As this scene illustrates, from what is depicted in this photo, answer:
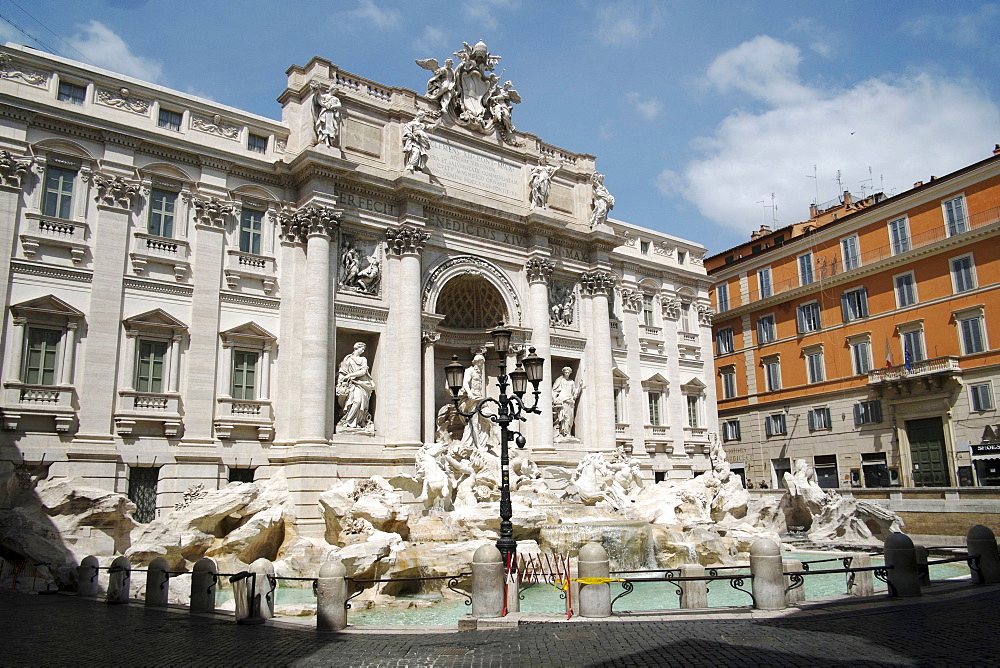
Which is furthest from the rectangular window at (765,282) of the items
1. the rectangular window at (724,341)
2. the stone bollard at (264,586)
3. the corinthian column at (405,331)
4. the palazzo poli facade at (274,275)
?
the stone bollard at (264,586)

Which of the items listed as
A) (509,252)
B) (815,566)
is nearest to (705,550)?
(815,566)

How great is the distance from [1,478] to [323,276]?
389 inches

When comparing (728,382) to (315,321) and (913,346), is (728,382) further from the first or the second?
(315,321)

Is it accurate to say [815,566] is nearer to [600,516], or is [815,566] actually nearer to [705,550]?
[705,550]

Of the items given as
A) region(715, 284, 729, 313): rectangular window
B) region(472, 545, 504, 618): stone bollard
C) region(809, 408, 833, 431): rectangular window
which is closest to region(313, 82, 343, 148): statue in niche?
region(472, 545, 504, 618): stone bollard

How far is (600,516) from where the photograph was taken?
22328 mm

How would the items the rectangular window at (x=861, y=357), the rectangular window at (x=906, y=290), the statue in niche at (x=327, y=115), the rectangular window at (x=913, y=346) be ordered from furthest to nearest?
1. the rectangular window at (x=861, y=357)
2. the rectangular window at (x=906, y=290)
3. the rectangular window at (x=913, y=346)
4. the statue in niche at (x=327, y=115)

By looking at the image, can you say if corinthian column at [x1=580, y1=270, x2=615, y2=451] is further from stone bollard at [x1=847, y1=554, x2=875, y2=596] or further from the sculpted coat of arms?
stone bollard at [x1=847, y1=554, x2=875, y2=596]

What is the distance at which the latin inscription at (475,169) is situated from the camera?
28.0 metres

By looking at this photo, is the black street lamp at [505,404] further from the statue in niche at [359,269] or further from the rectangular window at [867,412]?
the rectangular window at [867,412]

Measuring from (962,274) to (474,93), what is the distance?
21719mm

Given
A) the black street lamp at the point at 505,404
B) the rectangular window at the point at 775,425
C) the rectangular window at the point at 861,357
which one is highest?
the rectangular window at the point at 861,357

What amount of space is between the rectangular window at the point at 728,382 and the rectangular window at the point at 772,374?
2.61m

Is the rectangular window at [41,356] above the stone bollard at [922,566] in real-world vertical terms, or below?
above
